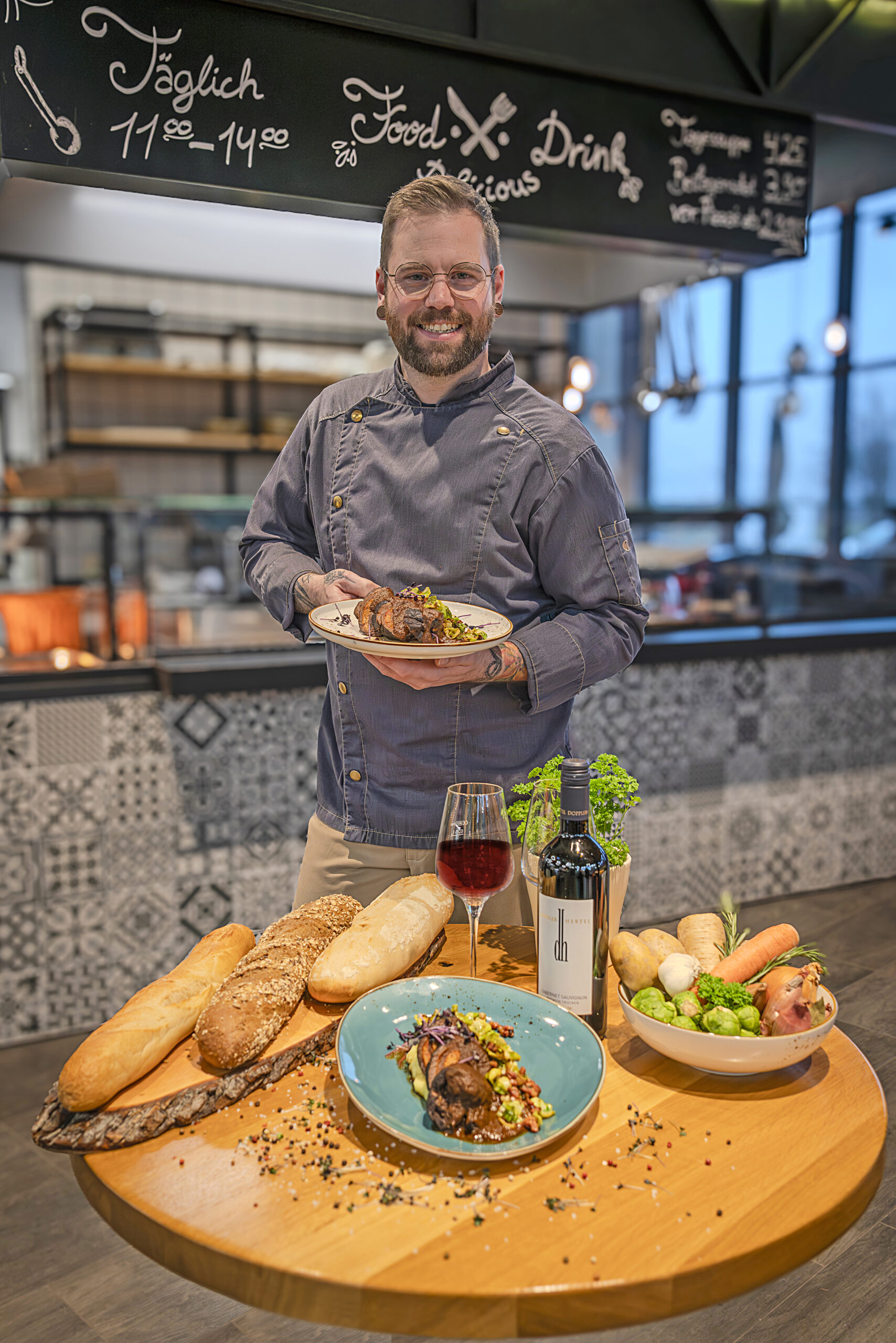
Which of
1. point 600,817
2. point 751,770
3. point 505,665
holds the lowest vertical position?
point 751,770

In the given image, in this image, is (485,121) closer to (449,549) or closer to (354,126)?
(354,126)

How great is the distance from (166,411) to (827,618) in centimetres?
463

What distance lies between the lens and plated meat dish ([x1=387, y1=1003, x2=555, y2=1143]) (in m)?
1.01

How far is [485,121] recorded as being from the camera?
8.20 feet

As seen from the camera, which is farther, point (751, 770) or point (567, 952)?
point (751, 770)

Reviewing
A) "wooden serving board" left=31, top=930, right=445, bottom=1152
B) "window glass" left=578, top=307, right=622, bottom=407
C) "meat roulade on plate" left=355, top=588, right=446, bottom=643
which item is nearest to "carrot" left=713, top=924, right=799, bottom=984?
"wooden serving board" left=31, top=930, right=445, bottom=1152

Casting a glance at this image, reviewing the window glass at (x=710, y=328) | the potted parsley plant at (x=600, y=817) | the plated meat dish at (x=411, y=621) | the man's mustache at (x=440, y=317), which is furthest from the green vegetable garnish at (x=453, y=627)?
the window glass at (x=710, y=328)

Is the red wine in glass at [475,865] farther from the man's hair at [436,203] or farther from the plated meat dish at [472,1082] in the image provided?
the man's hair at [436,203]

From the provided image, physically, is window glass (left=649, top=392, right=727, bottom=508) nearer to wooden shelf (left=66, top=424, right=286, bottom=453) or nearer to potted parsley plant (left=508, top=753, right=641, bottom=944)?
wooden shelf (left=66, top=424, right=286, bottom=453)

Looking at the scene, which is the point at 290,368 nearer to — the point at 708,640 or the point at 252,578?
the point at 708,640

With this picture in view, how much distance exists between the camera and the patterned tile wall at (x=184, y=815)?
2750mm

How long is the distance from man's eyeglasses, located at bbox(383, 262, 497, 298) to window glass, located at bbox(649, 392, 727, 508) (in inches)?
328

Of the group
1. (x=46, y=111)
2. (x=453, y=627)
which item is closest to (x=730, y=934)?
(x=453, y=627)

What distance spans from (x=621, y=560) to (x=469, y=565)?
25cm
